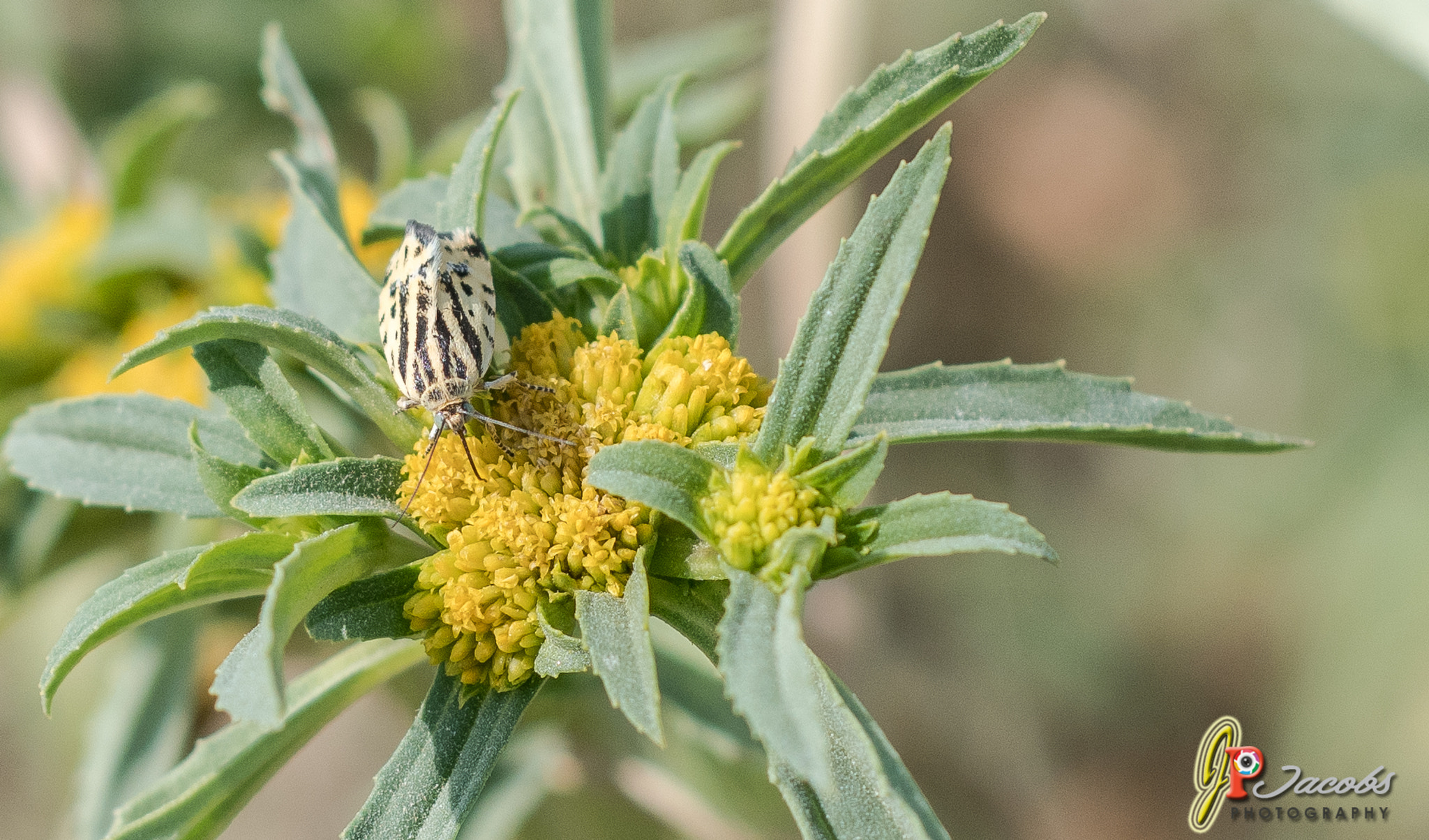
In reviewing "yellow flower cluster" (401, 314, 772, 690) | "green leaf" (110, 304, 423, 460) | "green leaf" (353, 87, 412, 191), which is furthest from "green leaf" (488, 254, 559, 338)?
"green leaf" (353, 87, 412, 191)

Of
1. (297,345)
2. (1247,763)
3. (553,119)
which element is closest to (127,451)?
(297,345)

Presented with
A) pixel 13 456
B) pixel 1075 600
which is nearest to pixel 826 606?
pixel 1075 600

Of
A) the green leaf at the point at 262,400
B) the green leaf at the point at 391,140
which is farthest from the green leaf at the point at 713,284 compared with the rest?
the green leaf at the point at 391,140

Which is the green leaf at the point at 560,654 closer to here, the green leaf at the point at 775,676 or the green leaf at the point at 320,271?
the green leaf at the point at 775,676

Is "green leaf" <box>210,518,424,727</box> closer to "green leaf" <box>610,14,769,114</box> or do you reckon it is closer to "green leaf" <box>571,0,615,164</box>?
"green leaf" <box>571,0,615,164</box>

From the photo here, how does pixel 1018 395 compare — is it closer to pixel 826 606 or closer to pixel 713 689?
pixel 713 689
